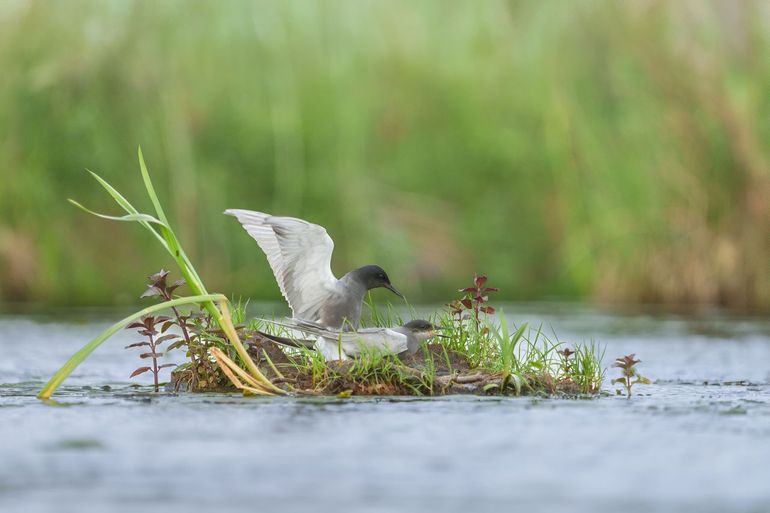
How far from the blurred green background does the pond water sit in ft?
31.2

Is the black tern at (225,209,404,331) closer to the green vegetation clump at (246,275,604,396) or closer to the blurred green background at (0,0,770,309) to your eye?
the green vegetation clump at (246,275,604,396)

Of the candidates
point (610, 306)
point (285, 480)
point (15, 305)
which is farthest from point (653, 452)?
point (15, 305)

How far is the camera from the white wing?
37.8 ft

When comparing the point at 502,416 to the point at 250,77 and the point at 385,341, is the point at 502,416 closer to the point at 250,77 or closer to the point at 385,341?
the point at 385,341

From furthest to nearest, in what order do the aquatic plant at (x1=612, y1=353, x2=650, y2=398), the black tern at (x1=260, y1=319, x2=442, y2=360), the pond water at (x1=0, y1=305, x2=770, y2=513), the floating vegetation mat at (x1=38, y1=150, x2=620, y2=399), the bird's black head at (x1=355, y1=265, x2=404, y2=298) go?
the bird's black head at (x1=355, y1=265, x2=404, y2=298) → the aquatic plant at (x1=612, y1=353, x2=650, y2=398) → the black tern at (x1=260, y1=319, x2=442, y2=360) → the floating vegetation mat at (x1=38, y1=150, x2=620, y2=399) → the pond water at (x1=0, y1=305, x2=770, y2=513)

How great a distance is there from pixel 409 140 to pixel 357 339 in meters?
15.6

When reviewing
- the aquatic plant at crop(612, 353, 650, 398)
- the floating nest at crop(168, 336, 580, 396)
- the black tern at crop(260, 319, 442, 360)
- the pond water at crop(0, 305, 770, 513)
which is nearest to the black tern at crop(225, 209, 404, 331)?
the black tern at crop(260, 319, 442, 360)

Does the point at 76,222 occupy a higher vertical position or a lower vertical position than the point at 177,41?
lower

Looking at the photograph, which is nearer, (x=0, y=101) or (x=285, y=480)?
(x=285, y=480)

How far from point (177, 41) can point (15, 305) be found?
17.6 feet

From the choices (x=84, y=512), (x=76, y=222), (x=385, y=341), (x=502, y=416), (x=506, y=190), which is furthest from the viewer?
(x=506, y=190)

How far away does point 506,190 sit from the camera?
25734 millimetres

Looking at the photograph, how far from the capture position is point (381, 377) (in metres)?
10.9

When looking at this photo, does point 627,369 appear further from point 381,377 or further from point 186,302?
point 186,302
